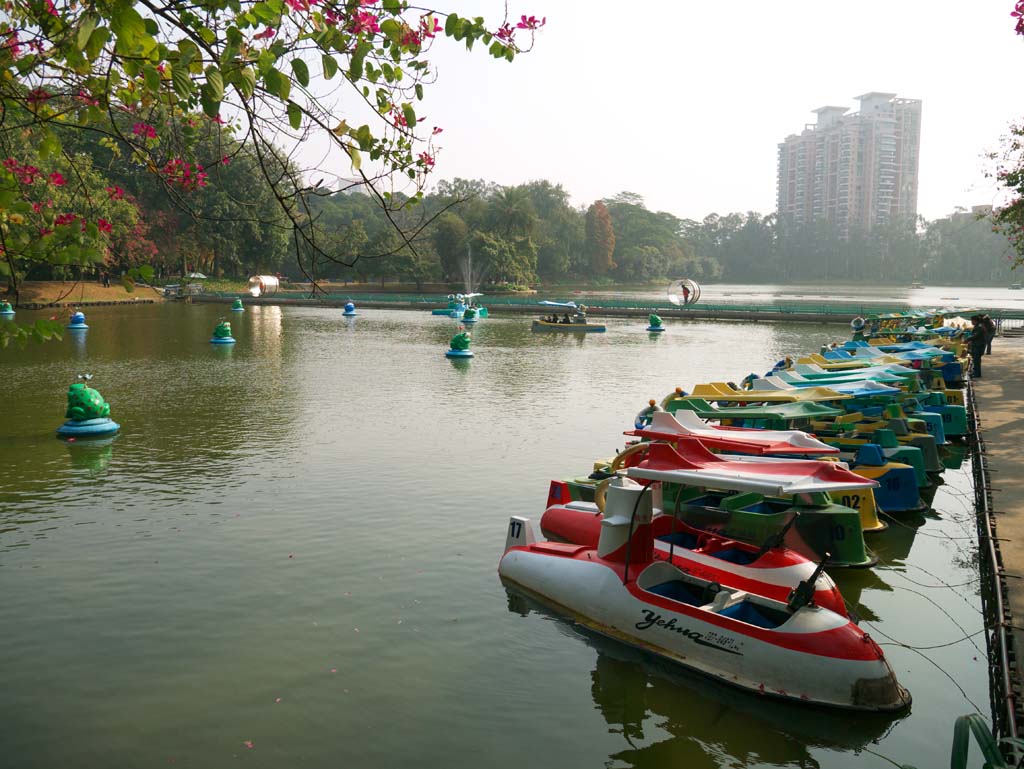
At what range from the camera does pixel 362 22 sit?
572 cm

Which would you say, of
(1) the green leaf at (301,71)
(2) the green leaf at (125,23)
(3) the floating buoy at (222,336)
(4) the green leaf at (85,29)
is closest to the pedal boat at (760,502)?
(1) the green leaf at (301,71)

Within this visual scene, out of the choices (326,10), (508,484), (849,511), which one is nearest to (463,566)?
(508,484)

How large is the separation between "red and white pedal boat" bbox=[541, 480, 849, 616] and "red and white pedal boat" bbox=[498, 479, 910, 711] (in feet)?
1.57

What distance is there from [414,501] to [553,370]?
1979 cm

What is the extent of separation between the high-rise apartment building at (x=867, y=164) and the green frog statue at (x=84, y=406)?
170m

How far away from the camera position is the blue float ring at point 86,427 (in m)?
19.7

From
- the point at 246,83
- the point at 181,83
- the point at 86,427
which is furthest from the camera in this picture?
the point at 86,427

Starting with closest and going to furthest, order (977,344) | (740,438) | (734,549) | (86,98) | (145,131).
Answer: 1. (86,98)
2. (145,131)
3. (734,549)
4. (740,438)
5. (977,344)

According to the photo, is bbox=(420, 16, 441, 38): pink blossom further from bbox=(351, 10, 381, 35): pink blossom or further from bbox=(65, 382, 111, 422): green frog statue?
bbox=(65, 382, 111, 422): green frog statue

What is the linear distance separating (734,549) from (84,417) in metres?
15.8

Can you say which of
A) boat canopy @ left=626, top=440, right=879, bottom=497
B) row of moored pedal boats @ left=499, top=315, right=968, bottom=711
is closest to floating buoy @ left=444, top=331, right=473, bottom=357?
row of moored pedal boats @ left=499, top=315, right=968, bottom=711

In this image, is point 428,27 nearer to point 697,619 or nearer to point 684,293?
point 697,619

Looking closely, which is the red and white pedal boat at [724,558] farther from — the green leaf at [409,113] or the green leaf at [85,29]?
the green leaf at [85,29]

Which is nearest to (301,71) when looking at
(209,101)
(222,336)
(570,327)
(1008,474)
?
(209,101)
